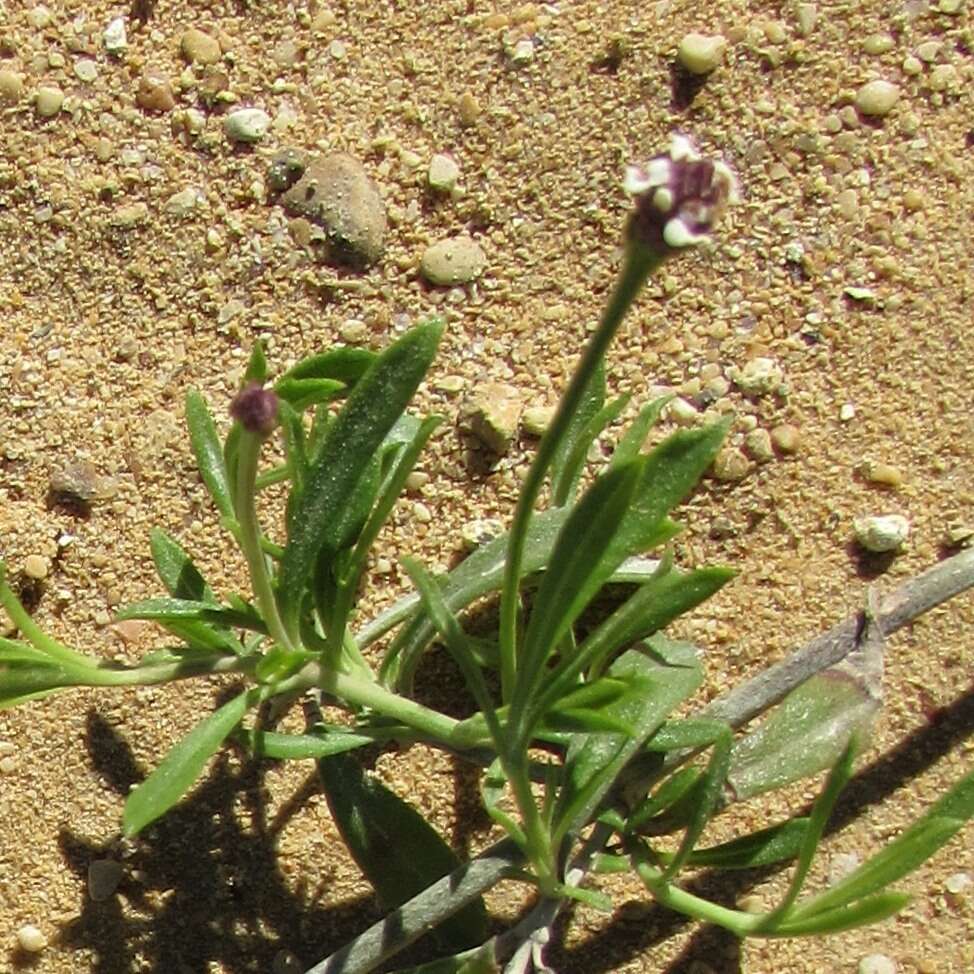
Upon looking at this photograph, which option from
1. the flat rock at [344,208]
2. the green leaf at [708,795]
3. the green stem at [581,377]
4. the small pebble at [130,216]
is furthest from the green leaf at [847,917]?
the small pebble at [130,216]

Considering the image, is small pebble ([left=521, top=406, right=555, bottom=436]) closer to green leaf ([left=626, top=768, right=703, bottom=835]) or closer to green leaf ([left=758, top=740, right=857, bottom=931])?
green leaf ([left=626, top=768, right=703, bottom=835])

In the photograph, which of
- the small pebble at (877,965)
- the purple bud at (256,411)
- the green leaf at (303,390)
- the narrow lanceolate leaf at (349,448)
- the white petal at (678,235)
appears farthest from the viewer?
the small pebble at (877,965)

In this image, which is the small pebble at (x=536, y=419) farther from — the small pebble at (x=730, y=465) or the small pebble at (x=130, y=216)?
the small pebble at (x=130, y=216)

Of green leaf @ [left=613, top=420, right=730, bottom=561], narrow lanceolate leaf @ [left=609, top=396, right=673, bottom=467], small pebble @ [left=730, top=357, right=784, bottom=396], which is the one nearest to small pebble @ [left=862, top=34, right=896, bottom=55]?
small pebble @ [left=730, top=357, right=784, bottom=396]

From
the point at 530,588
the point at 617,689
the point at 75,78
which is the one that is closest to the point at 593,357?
the point at 617,689

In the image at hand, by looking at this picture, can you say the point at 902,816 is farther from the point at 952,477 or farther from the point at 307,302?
the point at 307,302
